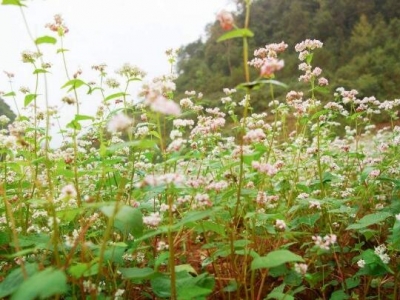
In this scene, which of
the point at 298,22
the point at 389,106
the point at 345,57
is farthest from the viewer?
the point at 298,22

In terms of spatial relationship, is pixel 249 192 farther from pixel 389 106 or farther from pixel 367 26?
pixel 367 26

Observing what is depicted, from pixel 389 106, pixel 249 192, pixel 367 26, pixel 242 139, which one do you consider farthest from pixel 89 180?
pixel 367 26

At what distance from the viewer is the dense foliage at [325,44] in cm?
2694

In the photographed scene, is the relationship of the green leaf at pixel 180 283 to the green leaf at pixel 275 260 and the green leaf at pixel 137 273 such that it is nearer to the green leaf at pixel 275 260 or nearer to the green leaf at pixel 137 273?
the green leaf at pixel 137 273

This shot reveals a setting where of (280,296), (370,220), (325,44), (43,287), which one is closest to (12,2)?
(43,287)

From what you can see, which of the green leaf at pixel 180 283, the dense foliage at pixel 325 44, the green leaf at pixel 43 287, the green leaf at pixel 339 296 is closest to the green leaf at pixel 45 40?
the green leaf at pixel 43 287

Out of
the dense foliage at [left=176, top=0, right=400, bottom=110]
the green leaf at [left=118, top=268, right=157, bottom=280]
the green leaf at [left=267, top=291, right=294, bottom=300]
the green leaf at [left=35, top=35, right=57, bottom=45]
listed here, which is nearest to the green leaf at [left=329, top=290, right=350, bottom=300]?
the green leaf at [left=267, top=291, right=294, bottom=300]

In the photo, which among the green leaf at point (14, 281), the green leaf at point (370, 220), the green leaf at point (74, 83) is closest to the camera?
the green leaf at point (14, 281)

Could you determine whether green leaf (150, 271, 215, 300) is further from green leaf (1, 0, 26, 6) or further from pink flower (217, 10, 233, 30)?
green leaf (1, 0, 26, 6)

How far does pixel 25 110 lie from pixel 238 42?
39.8 m

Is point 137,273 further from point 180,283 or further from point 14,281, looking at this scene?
point 14,281

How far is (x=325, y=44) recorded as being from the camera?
35.3 meters

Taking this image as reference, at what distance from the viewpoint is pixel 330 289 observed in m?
2.73

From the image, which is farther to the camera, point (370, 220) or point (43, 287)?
point (370, 220)
